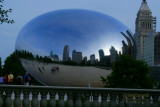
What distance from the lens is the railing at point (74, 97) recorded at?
25.7 feet

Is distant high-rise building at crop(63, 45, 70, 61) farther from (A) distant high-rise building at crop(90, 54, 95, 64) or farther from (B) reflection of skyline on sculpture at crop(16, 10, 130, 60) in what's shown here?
(A) distant high-rise building at crop(90, 54, 95, 64)

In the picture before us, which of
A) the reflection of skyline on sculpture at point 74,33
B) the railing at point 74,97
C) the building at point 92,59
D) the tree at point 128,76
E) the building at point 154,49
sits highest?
the building at point 154,49

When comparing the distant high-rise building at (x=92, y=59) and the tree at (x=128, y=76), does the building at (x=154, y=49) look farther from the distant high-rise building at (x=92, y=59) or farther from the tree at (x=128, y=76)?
the distant high-rise building at (x=92, y=59)

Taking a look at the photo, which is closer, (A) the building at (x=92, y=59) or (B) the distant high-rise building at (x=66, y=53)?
(B) the distant high-rise building at (x=66, y=53)

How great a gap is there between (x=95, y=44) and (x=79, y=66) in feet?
4.34

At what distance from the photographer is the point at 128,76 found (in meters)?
19.2

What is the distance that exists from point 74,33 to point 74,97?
28.5 feet

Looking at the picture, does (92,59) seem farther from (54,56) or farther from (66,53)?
(54,56)

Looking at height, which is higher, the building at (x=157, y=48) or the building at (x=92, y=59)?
the building at (x=157, y=48)

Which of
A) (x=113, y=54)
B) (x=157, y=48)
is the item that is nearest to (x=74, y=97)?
(x=113, y=54)

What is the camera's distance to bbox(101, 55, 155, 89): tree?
1867 centimetres

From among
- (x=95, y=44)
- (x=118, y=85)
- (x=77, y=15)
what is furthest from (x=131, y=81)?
(x=77, y=15)

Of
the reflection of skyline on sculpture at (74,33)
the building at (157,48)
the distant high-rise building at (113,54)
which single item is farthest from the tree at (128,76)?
the building at (157,48)

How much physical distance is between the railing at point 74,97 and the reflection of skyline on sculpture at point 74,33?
8.36 meters
